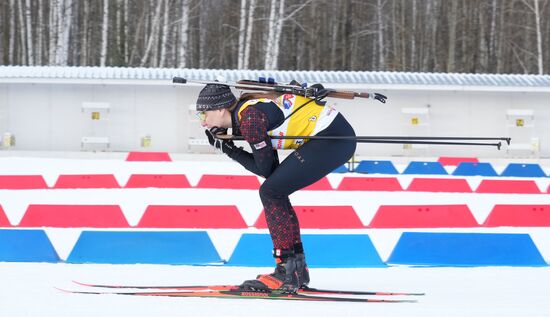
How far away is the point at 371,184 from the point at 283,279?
9601mm

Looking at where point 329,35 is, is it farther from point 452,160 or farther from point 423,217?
point 423,217

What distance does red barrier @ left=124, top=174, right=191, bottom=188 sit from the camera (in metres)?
15.2

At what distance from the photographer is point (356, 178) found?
15758 mm

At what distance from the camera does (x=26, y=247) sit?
7.83 m

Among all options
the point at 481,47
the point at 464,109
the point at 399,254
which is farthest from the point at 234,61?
the point at 399,254

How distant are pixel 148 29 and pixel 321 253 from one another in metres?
36.3

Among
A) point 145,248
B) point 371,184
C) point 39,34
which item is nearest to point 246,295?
point 145,248

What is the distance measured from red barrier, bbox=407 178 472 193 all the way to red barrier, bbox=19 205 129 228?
261 inches

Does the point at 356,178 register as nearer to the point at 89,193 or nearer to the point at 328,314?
the point at 89,193

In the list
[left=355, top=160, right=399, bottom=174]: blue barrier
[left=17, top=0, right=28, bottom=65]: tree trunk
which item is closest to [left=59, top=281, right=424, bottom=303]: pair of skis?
[left=355, top=160, right=399, bottom=174]: blue barrier

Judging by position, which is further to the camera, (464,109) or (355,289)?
(464,109)

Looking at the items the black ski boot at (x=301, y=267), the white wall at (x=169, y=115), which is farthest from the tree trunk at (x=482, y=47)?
the black ski boot at (x=301, y=267)

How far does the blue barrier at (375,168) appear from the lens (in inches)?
766

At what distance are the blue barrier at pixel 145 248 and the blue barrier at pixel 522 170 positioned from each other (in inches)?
479
